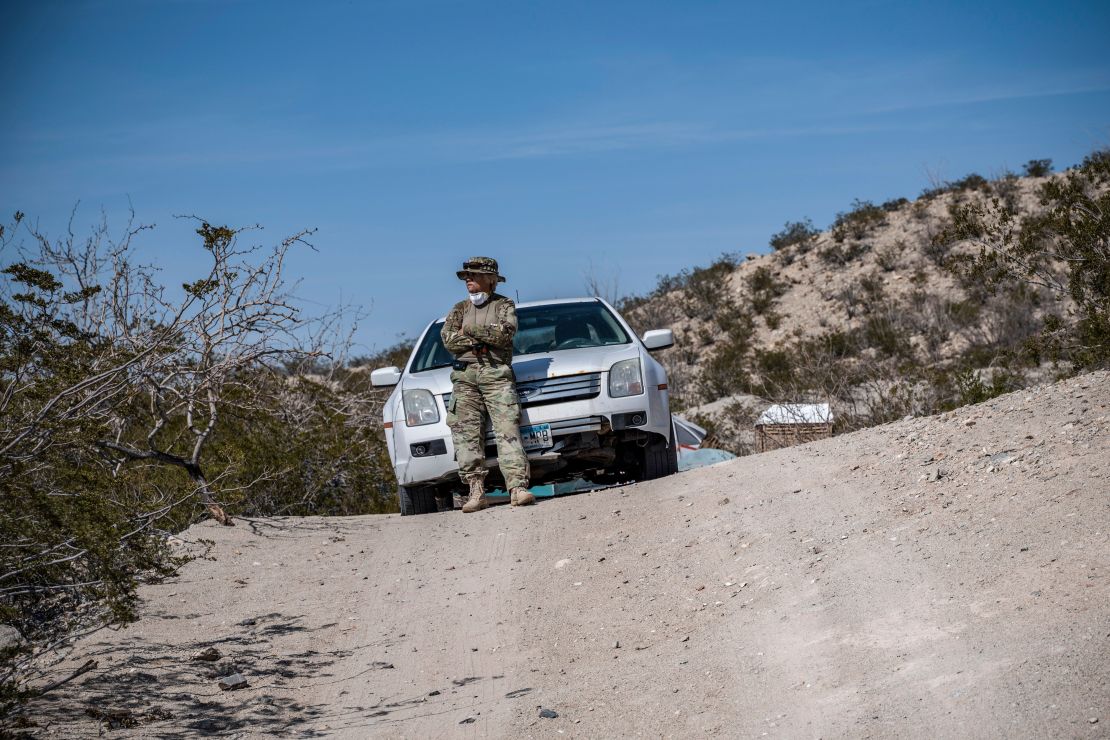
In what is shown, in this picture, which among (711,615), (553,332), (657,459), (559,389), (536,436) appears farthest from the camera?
(553,332)

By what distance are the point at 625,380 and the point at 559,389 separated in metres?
0.56

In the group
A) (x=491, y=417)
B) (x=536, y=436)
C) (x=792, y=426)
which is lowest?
(x=792, y=426)

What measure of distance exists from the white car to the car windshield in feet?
0.15

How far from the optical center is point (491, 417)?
8750 mm

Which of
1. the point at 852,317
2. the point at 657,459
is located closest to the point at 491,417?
the point at 657,459

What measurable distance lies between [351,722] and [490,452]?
441 centimetres

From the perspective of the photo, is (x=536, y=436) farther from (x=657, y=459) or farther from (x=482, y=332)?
(x=657, y=459)

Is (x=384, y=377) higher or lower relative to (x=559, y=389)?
higher

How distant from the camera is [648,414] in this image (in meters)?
9.02

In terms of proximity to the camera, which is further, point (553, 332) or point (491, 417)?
point (553, 332)

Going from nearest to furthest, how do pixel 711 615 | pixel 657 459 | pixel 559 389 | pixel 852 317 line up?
pixel 711 615 → pixel 559 389 → pixel 657 459 → pixel 852 317

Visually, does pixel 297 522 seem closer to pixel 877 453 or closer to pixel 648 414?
pixel 648 414

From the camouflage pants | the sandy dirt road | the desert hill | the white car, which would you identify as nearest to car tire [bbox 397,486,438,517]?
the white car

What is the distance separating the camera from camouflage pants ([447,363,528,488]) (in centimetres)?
866
